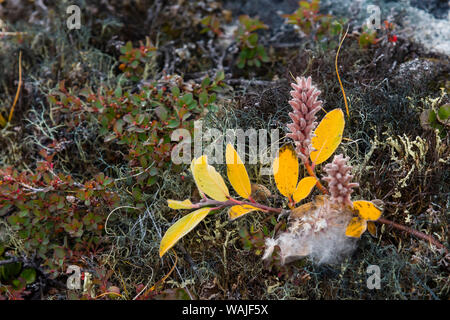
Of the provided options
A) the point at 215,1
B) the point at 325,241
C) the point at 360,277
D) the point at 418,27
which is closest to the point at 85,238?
the point at 325,241

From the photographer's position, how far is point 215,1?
9.83 ft

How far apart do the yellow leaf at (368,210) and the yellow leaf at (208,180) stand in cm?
49

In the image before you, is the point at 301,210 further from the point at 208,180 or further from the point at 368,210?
the point at 208,180

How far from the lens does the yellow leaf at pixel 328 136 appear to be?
173 centimetres

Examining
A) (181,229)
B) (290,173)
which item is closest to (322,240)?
(290,173)

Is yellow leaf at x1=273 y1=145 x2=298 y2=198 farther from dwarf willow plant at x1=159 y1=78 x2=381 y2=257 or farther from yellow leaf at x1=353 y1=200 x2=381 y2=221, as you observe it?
yellow leaf at x1=353 y1=200 x2=381 y2=221

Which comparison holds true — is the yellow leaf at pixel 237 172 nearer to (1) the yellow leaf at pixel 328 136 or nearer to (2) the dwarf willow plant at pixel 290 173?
(2) the dwarf willow plant at pixel 290 173

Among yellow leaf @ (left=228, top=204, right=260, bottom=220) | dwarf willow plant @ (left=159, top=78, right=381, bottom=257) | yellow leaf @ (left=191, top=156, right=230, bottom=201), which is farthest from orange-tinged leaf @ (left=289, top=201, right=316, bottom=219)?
yellow leaf @ (left=191, top=156, right=230, bottom=201)

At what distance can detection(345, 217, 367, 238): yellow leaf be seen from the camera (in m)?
1.54

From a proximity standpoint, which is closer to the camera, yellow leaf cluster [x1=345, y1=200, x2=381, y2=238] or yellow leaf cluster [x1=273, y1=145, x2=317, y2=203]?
yellow leaf cluster [x1=345, y1=200, x2=381, y2=238]

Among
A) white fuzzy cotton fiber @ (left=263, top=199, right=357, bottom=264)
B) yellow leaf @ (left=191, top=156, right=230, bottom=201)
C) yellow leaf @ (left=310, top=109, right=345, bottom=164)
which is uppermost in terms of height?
yellow leaf @ (left=310, top=109, right=345, bottom=164)

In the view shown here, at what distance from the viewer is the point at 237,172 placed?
1729 millimetres

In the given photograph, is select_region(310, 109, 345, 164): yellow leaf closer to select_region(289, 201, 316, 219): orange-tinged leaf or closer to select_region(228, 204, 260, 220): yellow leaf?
select_region(289, 201, 316, 219): orange-tinged leaf

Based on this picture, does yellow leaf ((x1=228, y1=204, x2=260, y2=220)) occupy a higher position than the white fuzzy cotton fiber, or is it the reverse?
yellow leaf ((x1=228, y1=204, x2=260, y2=220))
